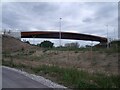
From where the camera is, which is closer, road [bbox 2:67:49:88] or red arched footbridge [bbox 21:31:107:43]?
road [bbox 2:67:49:88]

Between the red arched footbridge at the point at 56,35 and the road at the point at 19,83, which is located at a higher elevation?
the red arched footbridge at the point at 56,35

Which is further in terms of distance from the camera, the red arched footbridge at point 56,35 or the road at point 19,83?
the red arched footbridge at point 56,35

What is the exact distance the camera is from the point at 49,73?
2175cm

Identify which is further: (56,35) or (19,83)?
(56,35)

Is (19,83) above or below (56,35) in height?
below

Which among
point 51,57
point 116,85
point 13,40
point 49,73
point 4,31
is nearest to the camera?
point 116,85

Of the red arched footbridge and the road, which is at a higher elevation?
the red arched footbridge

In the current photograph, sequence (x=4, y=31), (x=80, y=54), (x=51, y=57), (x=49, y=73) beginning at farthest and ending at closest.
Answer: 1. (x=4, y=31)
2. (x=51, y=57)
3. (x=80, y=54)
4. (x=49, y=73)

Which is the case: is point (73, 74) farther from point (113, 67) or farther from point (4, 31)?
point (4, 31)

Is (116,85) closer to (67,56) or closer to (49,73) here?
(49,73)

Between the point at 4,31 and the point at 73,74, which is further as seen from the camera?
the point at 4,31

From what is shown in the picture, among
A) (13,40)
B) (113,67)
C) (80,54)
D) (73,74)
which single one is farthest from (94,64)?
(13,40)

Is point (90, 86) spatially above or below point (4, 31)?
below

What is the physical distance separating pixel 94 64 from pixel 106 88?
18418mm
